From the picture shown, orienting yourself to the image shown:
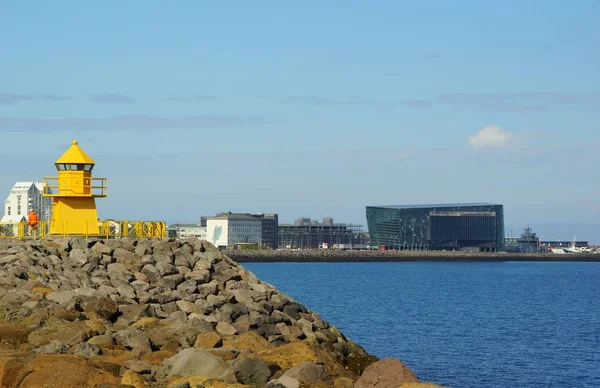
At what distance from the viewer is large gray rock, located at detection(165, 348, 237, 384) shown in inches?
701

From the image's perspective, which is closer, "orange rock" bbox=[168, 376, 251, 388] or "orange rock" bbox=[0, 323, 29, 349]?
"orange rock" bbox=[168, 376, 251, 388]

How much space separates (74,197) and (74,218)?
2.24 feet

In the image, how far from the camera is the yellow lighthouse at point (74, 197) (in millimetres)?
31703

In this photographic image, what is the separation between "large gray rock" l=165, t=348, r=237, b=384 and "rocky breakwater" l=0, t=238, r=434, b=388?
2 cm

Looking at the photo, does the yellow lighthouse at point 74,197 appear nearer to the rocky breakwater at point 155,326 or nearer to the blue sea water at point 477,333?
the rocky breakwater at point 155,326

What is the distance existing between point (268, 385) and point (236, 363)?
1316mm

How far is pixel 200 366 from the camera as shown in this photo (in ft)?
59.1

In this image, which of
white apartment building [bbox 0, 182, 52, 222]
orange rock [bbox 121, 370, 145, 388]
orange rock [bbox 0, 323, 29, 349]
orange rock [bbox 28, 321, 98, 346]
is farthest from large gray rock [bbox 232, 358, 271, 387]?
white apartment building [bbox 0, 182, 52, 222]

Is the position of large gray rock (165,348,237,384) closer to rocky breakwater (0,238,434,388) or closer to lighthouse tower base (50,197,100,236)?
rocky breakwater (0,238,434,388)

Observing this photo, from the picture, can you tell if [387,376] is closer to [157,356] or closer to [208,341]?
[157,356]

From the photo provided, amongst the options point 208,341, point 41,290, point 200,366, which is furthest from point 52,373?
point 41,290

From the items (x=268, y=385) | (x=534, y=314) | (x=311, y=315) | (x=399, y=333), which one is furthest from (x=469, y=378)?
(x=534, y=314)

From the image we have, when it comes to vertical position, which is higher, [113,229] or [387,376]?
[113,229]

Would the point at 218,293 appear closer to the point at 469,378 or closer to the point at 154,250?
the point at 154,250
